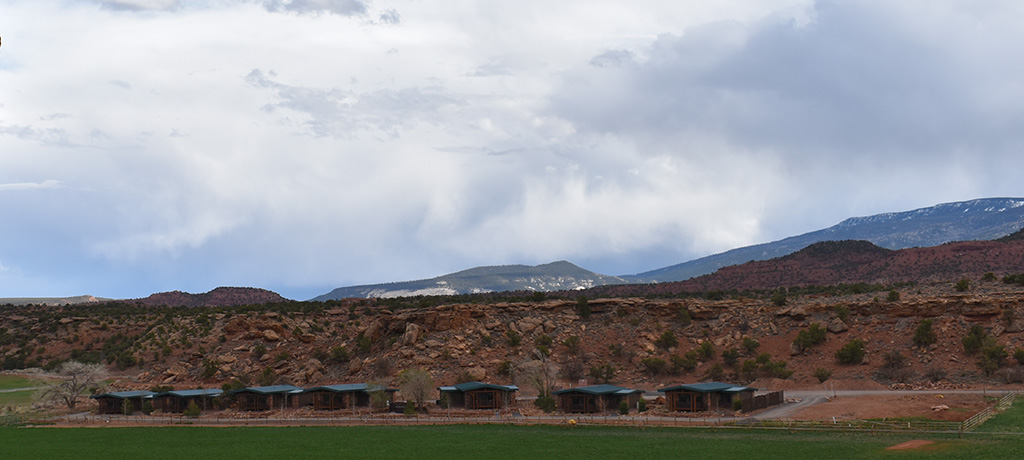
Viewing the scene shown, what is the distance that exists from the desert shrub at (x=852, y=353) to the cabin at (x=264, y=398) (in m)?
46.9

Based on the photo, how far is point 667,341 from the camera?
88.4 meters

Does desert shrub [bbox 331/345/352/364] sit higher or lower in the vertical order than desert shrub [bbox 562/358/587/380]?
higher

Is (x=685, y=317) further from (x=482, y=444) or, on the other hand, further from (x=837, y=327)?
(x=482, y=444)

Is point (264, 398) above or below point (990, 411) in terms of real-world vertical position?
above

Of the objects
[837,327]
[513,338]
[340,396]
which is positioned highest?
[513,338]

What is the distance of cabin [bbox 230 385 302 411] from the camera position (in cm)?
7212

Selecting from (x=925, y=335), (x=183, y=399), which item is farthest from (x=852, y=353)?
(x=183, y=399)

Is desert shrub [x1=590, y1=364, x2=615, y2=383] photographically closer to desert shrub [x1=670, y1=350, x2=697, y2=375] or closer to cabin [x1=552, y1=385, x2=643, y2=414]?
desert shrub [x1=670, y1=350, x2=697, y2=375]

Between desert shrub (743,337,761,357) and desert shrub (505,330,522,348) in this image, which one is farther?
desert shrub (505,330,522,348)

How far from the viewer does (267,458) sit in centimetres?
4522

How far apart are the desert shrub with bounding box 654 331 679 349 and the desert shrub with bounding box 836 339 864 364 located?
632 inches

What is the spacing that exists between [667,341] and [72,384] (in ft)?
182

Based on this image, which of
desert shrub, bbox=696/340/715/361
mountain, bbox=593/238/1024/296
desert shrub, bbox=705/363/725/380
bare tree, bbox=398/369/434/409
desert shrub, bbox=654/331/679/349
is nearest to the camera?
bare tree, bbox=398/369/434/409

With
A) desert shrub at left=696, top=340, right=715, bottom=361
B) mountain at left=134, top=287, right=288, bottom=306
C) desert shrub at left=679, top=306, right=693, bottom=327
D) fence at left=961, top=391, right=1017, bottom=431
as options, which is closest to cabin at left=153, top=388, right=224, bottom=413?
desert shrub at left=696, top=340, right=715, bottom=361
